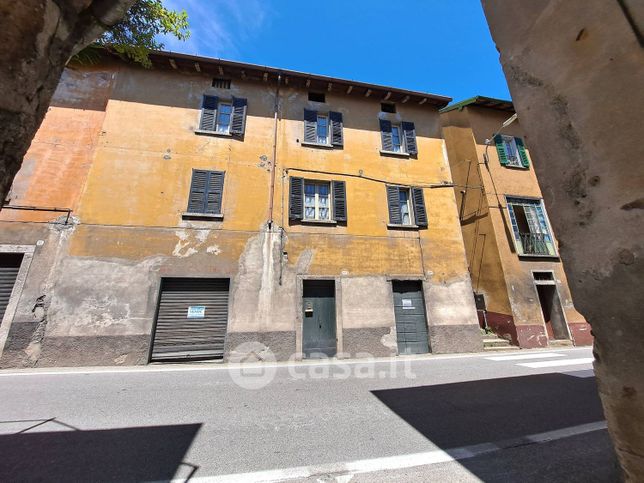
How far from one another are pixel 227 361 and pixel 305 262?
371cm

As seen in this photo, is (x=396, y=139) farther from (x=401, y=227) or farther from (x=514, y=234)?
(x=514, y=234)

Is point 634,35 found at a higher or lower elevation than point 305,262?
lower

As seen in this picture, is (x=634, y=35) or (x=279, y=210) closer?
(x=634, y=35)

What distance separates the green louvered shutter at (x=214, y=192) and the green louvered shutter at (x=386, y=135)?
6.42 m

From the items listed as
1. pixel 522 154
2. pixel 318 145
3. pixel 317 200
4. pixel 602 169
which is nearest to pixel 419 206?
pixel 317 200

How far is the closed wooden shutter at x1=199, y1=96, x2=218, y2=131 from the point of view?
10.3m

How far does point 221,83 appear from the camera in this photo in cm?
1097

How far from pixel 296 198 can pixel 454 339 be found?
23.9ft

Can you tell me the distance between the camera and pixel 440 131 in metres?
12.4

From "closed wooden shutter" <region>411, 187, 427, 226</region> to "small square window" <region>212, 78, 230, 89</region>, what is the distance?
8.16 m

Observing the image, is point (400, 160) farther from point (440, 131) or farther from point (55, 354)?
point (55, 354)

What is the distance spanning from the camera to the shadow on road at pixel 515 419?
259cm

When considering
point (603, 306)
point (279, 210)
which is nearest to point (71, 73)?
point (279, 210)

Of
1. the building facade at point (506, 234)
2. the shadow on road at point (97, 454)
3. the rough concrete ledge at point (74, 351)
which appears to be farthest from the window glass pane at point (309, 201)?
the shadow on road at point (97, 454)
